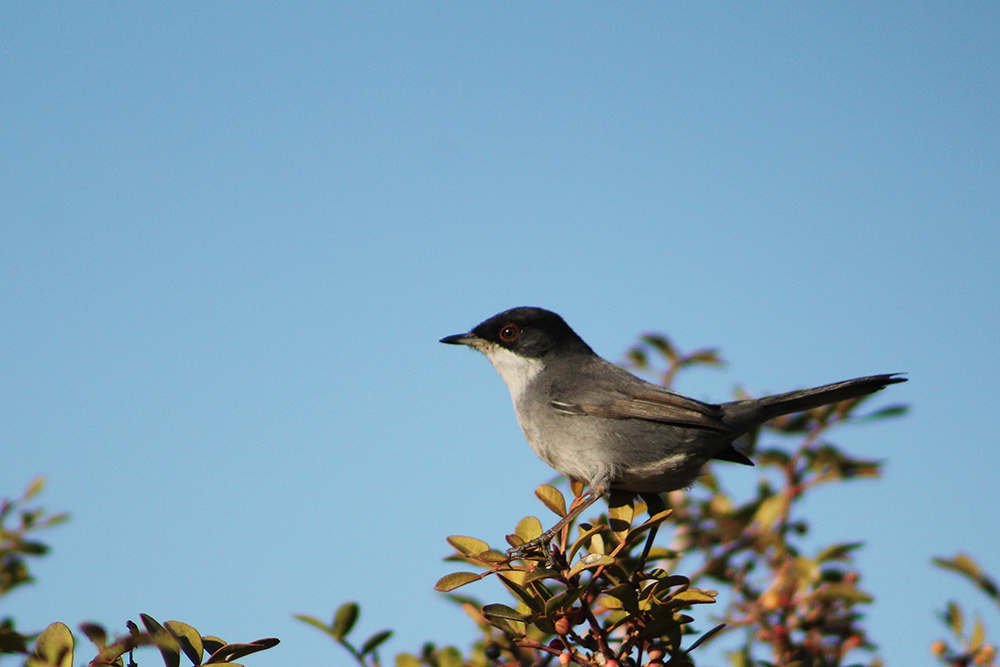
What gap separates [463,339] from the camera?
6.12m

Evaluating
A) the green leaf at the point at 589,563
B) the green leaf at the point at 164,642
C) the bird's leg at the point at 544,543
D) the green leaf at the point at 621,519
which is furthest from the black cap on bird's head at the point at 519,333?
the green leaf at the point at 164,642

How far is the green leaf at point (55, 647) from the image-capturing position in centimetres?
258

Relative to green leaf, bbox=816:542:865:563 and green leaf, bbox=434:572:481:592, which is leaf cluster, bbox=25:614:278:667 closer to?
green leaf, bbox=434:572:481:592

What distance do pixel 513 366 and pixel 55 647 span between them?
4.01 meters

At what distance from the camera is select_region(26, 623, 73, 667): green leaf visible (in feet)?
8.48

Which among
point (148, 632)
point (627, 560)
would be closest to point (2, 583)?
point (148, 632)

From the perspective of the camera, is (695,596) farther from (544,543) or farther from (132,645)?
(132,645)

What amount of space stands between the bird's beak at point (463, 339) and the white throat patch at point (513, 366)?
0.29 feet

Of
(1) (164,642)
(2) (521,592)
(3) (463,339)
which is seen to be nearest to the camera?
(1) (164,642)

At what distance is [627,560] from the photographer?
13.9ft

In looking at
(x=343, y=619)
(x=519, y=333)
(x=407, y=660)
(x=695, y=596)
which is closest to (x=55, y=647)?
(x=343, y=619)

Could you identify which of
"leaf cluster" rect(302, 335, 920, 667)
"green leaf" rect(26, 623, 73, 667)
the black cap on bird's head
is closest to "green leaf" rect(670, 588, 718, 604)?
"leaf cluster" rect(302, 335, 920, 667)

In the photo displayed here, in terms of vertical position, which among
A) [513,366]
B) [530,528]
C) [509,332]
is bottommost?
[530,528]

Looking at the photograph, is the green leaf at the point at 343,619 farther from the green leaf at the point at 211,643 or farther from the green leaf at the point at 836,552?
the green leaf at the point at 836,552
